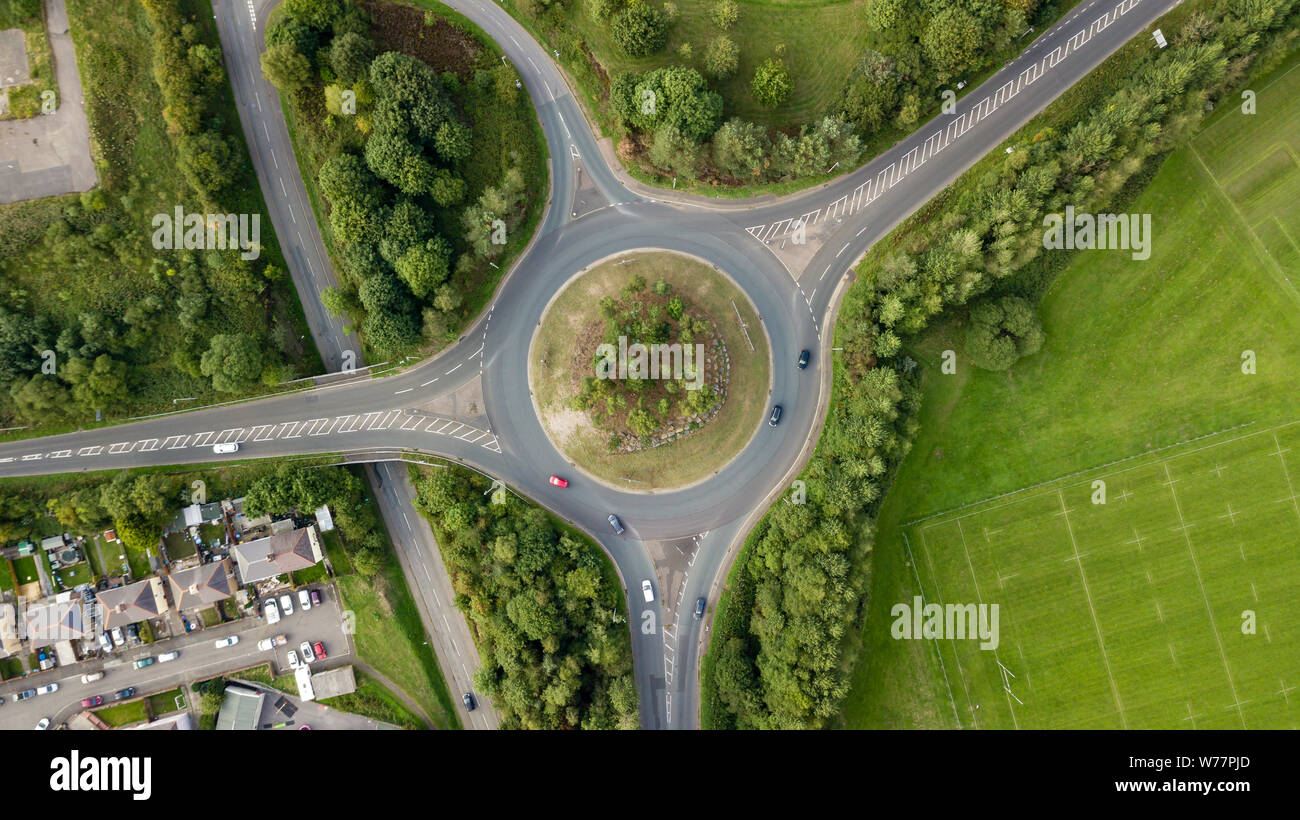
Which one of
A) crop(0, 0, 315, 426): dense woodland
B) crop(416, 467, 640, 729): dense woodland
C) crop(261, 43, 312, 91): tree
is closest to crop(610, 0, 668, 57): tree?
crop(261, 43, 312, 91): tree

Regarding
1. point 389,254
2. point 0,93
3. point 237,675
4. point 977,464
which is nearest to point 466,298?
point 389,254

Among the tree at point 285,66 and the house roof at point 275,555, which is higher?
the tree at point 285,66

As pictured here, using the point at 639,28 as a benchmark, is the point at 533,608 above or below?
below

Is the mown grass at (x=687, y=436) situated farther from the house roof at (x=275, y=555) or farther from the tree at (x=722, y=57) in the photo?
the house roof at (x=275, y=555)

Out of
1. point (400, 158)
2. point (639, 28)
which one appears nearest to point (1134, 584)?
point (639, 28)

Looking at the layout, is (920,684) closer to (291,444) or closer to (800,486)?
(800,486)

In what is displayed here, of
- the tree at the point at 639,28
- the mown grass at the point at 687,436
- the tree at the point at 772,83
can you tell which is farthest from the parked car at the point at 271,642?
the tree at the point at 772,83

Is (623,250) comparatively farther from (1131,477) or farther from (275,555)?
(1131,477)
